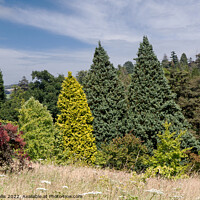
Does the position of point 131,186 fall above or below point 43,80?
below

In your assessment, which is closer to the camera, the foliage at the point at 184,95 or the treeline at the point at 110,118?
the treeline at the point at 110,118

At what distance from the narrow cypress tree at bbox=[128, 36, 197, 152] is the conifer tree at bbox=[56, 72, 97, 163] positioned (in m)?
2.99

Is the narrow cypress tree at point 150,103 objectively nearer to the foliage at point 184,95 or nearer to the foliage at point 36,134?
the foliage at point 36,134

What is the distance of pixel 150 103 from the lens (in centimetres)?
1300

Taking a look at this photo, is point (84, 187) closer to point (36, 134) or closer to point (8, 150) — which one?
point (8, 150)

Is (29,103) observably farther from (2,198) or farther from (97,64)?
(2,198)

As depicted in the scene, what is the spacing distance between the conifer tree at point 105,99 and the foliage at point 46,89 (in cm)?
1401

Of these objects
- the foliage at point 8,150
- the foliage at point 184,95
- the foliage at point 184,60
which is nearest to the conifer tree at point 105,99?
the foliage at point 8,150

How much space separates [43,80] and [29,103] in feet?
47.9

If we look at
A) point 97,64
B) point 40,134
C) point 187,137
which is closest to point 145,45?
point 97,64

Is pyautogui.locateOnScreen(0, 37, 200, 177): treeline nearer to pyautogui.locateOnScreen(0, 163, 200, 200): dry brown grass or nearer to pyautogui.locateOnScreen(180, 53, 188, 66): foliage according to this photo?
pyautogui.locateOnScreen(0, 163, 200, 200): dry brown grass

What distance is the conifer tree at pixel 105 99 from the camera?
43.8ft

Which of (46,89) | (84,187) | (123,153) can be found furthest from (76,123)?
(46,89)

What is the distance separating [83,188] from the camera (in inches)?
170
